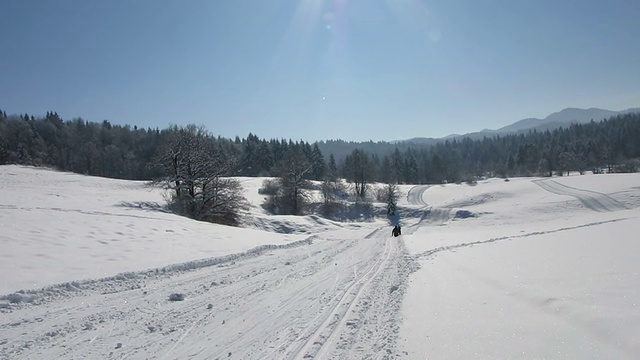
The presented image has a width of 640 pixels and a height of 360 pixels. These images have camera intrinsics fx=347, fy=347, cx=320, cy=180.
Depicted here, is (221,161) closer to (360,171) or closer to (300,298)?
(300,298)

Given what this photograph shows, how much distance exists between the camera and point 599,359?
4309 millimetres

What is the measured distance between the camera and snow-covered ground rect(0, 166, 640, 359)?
5.29 meters

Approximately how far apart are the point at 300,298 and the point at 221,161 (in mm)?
28362

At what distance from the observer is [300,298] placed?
819 centimetres

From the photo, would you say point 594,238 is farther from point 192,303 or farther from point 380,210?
point 380,210

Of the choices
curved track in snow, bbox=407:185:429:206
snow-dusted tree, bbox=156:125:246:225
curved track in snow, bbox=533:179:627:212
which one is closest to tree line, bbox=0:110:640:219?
snow-dusted tree, bbox=156:125:246:225

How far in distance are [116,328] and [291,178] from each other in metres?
45.7

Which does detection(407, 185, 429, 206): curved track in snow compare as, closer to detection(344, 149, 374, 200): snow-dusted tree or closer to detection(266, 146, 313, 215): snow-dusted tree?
detection(344, 149, 374, 200): snow-dusted tree

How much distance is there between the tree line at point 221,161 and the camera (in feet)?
103

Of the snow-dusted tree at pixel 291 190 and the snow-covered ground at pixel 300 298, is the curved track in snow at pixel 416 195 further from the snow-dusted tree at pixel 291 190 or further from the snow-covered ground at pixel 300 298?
the snow-covered ground at pixel 300 298

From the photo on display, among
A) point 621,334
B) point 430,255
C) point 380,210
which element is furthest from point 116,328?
point 380,210

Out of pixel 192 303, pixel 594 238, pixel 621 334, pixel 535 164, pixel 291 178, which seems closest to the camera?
pixel 621 334

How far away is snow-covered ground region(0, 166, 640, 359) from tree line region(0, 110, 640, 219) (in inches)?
631

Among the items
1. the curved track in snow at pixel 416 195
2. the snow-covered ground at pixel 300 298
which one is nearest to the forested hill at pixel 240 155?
the curved track in snow at pixel 416 195
